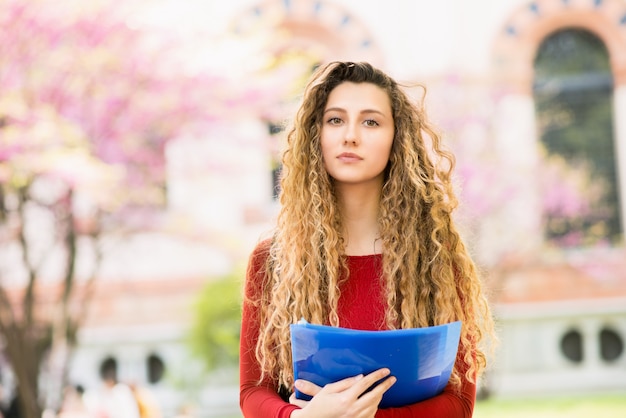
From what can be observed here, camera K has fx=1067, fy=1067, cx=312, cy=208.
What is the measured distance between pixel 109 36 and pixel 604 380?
24.3 ft

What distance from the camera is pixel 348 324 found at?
2.67 metres

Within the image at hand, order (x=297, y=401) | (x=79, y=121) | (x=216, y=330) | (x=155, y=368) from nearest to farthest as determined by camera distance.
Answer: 1. (x=297, y=401)
2. (x=79, y=121)
3. (x=216, y=330)
4. (x=155, y=368)

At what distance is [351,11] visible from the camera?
13.6 metres

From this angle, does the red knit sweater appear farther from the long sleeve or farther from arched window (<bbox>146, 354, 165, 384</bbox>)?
arched window (<bbox>146, 354, 165, 384</bbox>)

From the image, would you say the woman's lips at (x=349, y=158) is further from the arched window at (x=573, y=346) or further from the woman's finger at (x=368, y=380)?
the arched window at (x=573, y=346)

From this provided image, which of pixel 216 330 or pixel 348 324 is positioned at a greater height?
pixel 348 324

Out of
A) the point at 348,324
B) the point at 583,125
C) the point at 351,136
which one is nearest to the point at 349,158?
Answer: the point at 351,136

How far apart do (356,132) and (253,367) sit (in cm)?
65

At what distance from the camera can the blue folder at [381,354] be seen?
230 cm

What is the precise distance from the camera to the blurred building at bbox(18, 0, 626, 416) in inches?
514

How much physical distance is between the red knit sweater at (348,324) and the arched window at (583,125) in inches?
430

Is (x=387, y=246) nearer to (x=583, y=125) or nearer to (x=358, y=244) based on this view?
(x=358, y=244)

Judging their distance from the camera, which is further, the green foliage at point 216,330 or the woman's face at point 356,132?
the green foliage at point 216,330

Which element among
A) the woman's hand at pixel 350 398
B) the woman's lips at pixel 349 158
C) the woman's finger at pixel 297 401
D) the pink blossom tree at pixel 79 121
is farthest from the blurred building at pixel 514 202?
the woman's hand at pixel 350 398
